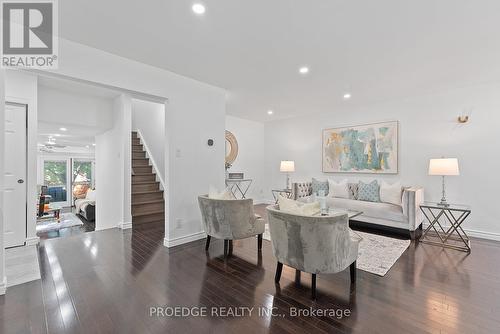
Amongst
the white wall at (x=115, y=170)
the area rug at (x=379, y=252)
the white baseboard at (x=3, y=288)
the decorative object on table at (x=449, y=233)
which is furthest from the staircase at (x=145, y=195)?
the decorative object on table at (x=449, y=233)

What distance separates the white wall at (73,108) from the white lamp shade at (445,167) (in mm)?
6135

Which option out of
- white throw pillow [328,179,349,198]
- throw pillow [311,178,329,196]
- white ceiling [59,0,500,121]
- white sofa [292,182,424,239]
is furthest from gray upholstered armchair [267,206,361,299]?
throw pillow [311,178,329,196]

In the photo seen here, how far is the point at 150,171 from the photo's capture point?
19.6 feet

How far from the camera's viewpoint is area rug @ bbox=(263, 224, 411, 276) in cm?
268

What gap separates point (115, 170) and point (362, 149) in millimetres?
5399

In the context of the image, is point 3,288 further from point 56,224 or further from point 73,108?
point 56,224

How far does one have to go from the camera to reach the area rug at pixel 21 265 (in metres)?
2.36

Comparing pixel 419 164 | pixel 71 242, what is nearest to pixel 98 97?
pixel 71 242

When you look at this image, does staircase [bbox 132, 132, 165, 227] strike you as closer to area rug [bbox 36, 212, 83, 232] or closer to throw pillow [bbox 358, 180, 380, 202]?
area rug [bbox 36, 212, 83, 232]

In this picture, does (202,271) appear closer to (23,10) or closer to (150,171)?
(23,10)

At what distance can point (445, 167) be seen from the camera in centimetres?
351

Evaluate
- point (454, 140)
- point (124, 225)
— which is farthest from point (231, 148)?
point (454, 140)

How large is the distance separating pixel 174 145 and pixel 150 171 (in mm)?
2972

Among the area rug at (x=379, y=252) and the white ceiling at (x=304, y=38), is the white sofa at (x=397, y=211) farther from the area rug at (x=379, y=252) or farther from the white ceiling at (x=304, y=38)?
the white ceiling at (x=304, y=38)
